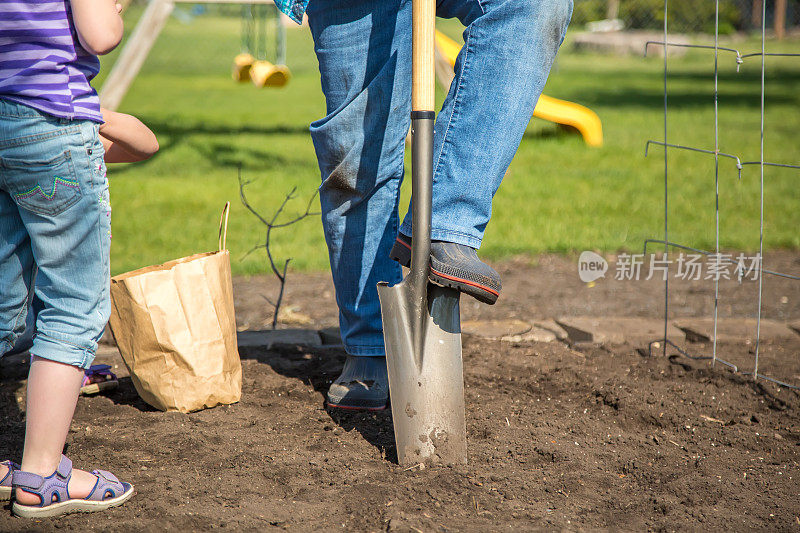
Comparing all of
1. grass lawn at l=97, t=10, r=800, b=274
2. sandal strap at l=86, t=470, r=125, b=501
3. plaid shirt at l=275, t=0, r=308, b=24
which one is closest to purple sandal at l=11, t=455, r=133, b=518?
sandal strap at l=86, t=470, r=125, b=501

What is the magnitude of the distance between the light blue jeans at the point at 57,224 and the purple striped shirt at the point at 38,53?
31 mm

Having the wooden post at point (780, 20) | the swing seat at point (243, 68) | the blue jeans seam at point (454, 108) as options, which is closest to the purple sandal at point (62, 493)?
the blue jeans seam at point (454, 108)

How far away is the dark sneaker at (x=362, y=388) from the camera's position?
228cm

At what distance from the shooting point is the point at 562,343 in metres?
2.97

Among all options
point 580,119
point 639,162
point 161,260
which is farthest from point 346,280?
point 580,119

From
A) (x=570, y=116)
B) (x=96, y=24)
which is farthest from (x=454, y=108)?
(x=570, y=116)

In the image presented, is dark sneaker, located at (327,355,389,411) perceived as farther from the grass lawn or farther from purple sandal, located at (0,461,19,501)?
the grass lawn

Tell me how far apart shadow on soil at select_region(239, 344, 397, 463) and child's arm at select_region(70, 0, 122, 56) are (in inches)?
44.7

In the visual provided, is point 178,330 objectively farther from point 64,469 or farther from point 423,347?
point 423,347

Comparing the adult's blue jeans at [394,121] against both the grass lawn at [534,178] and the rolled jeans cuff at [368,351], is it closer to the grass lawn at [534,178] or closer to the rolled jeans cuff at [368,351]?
the rolled jeans cuff at [368,351]

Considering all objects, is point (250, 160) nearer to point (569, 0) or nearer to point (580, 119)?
point (580, 119)

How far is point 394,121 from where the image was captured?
7.19ft

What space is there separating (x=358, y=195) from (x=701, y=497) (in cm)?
119

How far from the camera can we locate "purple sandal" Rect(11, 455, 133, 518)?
1.65 metres
